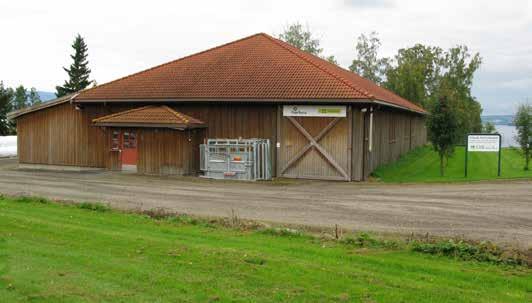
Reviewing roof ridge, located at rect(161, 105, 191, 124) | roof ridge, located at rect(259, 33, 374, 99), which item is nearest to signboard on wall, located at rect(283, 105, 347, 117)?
roof ridge, located at rect(259, 33, 374, 99)

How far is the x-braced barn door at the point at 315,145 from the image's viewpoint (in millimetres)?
22406

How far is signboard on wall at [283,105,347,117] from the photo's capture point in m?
→ 22.3

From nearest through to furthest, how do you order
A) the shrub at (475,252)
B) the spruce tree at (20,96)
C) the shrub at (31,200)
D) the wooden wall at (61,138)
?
the shrub at (475,252)
the shrub at (31,200)
the wooden wall at (61,138)
the spruce tree at (20,96)

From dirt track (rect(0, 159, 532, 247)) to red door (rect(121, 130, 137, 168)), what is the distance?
7.15 ft

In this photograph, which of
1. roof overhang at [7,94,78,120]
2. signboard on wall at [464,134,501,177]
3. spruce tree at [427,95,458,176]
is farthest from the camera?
roof overhang at [7,94,78,120]

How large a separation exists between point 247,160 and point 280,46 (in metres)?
7.30

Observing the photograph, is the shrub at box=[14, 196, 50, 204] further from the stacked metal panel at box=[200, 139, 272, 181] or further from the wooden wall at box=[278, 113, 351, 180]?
the wooden wall at box=[278, 113, 351, 180]

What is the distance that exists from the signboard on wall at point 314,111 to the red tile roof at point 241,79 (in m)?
0.57

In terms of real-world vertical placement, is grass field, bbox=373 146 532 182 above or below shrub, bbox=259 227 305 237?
above

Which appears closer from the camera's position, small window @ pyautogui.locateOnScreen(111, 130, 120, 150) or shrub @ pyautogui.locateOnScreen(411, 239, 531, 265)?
shrub @ pyautogui.locateOnScreen(411, 239, 531, 265)

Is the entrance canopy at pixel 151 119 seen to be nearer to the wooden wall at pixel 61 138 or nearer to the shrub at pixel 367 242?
the wooden wall at pixel 61 138

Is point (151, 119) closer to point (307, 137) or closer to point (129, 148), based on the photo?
point (129, 148)

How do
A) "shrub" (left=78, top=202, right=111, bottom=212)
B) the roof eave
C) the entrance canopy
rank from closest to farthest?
1. "shrub" (left=78, top=202, right=111, bottom=212)
2. the roof eave
3. the entrance canopy

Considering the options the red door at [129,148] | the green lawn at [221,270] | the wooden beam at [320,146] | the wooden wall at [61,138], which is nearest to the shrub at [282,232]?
the green lawn at [221,270]
